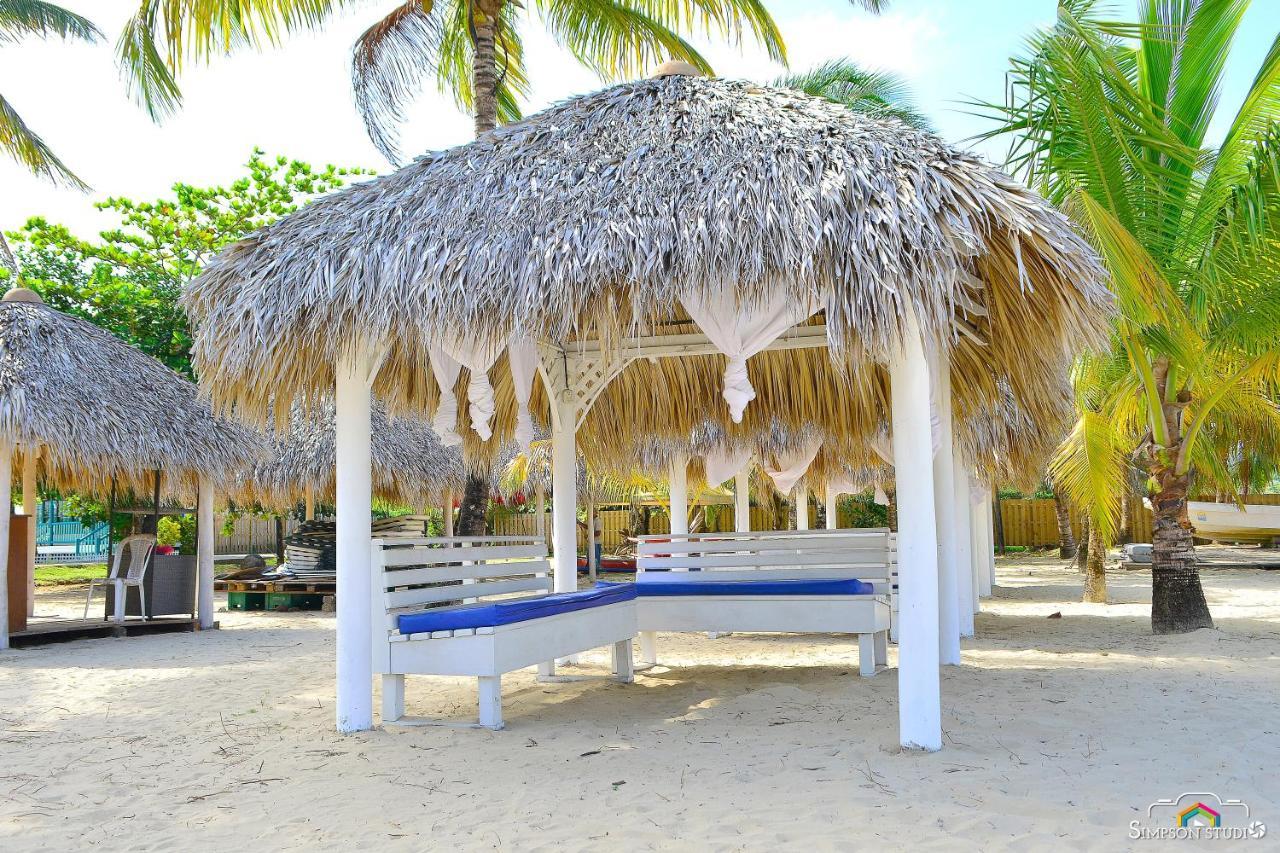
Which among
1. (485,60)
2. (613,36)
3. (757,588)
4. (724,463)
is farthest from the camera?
(613,36)

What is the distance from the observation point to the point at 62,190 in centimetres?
1481

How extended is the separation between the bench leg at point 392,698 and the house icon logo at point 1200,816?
11.9ft

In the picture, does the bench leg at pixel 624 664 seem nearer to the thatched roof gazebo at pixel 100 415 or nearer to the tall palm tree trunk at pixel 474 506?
the thatched roof gazebo at pixel 100 415

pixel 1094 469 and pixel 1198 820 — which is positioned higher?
pixel 1094 469

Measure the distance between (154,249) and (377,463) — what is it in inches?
351

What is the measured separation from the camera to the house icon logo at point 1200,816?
3311 millimetres

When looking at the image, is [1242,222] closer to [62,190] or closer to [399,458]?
[399,458]

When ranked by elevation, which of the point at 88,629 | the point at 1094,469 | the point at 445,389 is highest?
the point at 445,389

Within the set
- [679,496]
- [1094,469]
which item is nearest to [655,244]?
[679,496]

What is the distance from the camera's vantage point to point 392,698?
5.38 m

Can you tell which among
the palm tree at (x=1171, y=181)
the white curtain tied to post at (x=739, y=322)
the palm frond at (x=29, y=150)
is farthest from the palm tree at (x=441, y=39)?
the white curtain tied to post at (x=739, y=322)

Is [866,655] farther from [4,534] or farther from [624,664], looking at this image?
[4,534]

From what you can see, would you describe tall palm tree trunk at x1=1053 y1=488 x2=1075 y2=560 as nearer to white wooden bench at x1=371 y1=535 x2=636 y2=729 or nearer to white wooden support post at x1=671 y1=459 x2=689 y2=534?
white wooden support post at x1=671 y1=459 x2=689 y2=534

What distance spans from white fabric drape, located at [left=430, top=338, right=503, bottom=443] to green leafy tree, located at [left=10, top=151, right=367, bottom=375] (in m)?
12.0
